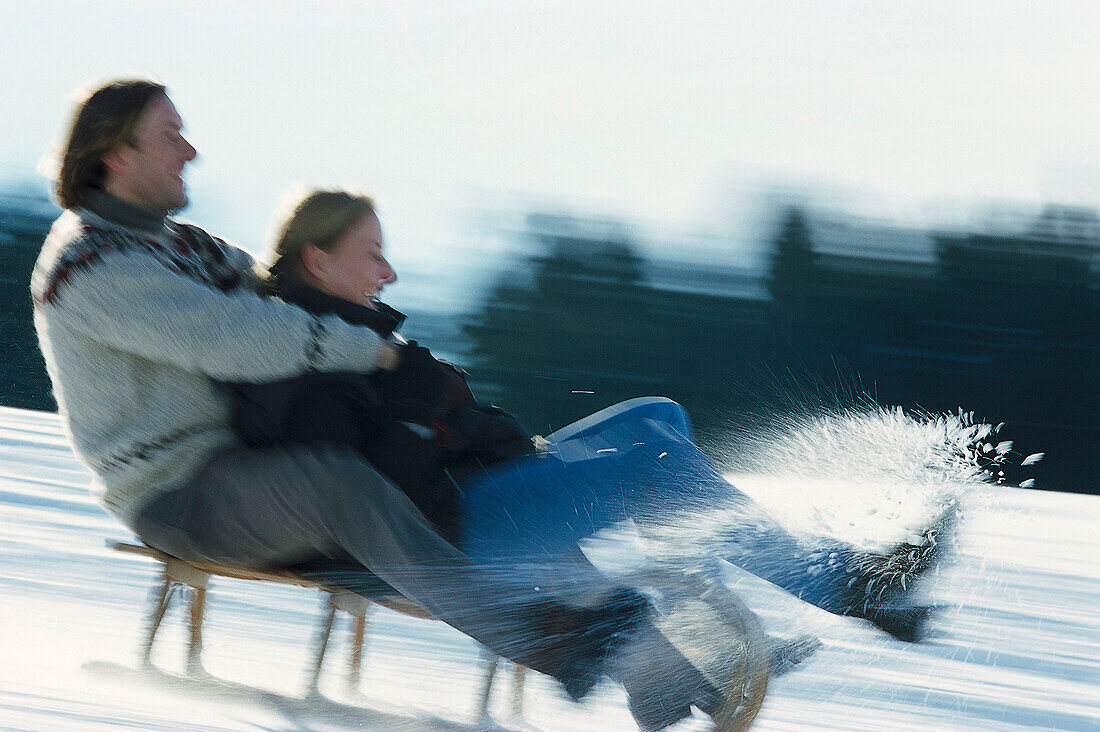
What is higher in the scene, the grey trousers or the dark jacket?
the dark jacket

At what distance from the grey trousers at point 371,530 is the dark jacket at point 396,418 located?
0.03 meters

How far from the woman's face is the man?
0.34 feet

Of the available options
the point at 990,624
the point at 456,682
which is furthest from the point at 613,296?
the point at 456,682

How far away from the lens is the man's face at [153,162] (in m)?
1.61

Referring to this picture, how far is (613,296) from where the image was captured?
10344mm

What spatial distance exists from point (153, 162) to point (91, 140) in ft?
0.28

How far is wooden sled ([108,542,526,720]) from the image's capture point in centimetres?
164

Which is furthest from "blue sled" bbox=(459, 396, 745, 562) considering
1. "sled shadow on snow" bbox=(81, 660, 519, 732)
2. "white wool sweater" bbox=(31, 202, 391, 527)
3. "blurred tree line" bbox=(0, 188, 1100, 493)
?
"blurred tree line" bbox=(0, 188, 1100, 493)

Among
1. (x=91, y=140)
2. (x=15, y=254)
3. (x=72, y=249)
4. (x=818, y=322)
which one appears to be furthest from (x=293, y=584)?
(x=15, y=254)

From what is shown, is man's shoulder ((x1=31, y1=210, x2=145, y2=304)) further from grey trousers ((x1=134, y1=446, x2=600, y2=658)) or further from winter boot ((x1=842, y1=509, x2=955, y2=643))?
winter boot ((x1=842, y1=509, x2=955, y2=643))

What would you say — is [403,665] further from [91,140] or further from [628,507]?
[91,140]

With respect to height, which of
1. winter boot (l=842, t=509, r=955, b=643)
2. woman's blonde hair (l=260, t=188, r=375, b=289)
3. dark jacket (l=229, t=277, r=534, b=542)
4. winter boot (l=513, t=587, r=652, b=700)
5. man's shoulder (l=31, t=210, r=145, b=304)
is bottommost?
winter boot (l=513, t=587, r=652, b=700)

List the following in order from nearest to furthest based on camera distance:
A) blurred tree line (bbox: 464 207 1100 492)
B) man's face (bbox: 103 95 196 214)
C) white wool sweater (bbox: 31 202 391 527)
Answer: white wool sweater (bbox: 31 202 391 527)
man's face (bbox: 103 95 196 214)
blurred tree line (bbox: 464 207 1100 492)

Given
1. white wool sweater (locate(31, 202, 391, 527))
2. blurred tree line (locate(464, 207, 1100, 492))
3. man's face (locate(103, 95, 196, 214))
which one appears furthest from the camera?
blurred tree line (locate(464, 207, 1100, 492))
